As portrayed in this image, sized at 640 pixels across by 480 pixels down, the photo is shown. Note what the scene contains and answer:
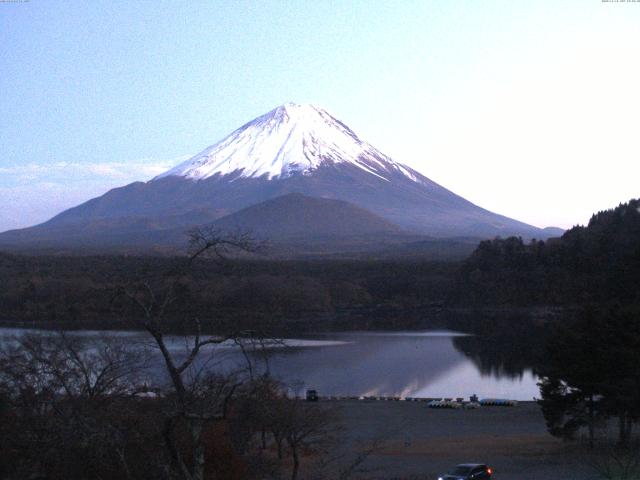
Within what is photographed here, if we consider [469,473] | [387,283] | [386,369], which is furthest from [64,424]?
[387,283]

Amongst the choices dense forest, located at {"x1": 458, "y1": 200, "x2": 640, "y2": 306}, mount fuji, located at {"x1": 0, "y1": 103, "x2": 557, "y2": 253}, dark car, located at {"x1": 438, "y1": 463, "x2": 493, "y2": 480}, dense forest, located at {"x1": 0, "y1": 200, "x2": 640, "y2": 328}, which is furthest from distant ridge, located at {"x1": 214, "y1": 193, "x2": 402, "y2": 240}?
dark car, located at {"x1": 438, "y1": 463, "x2": 493, "y2": 480}

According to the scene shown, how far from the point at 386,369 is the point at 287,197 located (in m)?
80.3

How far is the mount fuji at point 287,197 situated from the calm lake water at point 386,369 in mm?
64397

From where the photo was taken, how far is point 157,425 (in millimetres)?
5262

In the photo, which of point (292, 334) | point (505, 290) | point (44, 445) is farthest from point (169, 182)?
point (44, 445)

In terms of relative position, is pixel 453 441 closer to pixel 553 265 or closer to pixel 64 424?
pixel 64 424

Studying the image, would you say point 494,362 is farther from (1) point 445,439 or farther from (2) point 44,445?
(2) point 44,445

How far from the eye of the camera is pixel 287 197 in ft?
339

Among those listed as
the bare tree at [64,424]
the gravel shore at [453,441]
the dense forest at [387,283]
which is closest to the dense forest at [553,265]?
the dense forest at [387,283]

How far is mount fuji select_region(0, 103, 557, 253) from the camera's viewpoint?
98875 millimetres

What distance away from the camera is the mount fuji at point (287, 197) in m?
98.9

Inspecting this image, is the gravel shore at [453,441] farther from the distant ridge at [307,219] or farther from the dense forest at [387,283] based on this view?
the distant ridge at [307,219]

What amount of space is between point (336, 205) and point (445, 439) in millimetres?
89536

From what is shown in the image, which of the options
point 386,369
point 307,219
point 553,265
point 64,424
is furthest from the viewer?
point 307,219
